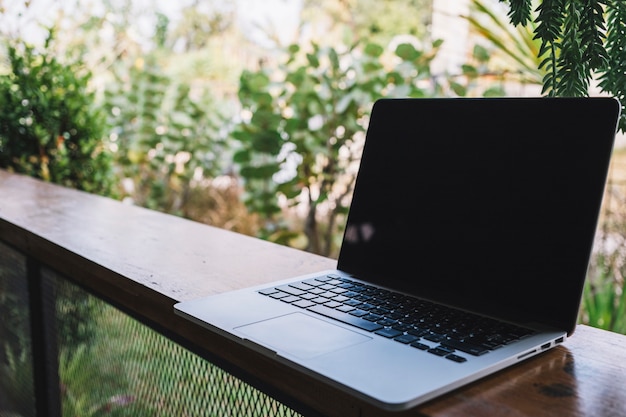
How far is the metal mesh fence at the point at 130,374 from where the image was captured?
928 millimetres

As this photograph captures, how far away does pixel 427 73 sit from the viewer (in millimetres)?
2766

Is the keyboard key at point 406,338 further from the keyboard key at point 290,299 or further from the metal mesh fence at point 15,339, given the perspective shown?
the metal mesh fence at point 15,339

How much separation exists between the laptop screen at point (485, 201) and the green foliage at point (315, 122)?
1.79 m

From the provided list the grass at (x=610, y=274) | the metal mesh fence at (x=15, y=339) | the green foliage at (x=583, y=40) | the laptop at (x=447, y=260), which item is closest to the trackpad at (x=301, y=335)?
the laptop at (x=447, y=260)

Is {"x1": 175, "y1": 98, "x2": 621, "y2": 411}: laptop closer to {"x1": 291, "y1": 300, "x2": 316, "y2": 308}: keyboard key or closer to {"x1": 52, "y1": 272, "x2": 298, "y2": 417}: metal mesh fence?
{"x1": 291, "y1": 300, "x2": 316, "y2": 308}: keyboard key

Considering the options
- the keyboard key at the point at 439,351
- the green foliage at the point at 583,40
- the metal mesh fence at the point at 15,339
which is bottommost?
the metal mesh fence at the point at 15,339

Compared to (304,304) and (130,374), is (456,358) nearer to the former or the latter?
(304,304)

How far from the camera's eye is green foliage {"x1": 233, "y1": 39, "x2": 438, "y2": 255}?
2764mm

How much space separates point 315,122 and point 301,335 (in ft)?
7.69

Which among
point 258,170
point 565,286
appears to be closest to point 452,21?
point 258,170

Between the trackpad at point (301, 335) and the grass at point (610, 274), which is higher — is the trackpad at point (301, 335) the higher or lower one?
the higher one

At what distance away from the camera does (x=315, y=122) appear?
296 cm

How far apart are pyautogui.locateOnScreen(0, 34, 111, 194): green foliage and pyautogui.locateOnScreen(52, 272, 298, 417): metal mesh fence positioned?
1427mm

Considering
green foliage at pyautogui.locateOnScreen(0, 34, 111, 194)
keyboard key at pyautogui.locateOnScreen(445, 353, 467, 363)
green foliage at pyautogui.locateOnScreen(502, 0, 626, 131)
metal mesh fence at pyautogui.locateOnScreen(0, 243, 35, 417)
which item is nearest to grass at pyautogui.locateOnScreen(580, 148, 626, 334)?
green foliage at pyautogui.locateOnScreen(502, 0, 626, 131)
